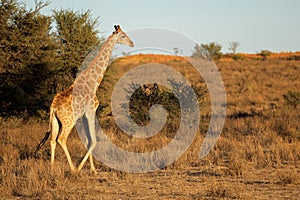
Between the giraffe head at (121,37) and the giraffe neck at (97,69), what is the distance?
0.08 meters

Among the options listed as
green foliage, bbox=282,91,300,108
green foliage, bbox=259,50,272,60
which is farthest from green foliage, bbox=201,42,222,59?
green foliage, bbox=282,91,300,108

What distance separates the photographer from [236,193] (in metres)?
6.16

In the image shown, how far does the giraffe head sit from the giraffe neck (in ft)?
0.27

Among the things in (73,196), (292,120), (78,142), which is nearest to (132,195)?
(73,196)

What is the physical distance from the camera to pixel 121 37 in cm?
968

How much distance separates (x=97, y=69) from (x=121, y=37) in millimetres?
930

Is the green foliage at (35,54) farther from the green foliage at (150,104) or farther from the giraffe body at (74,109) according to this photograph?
the giraffe body at (74,109)

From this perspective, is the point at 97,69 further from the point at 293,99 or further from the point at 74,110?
the point at 293,99

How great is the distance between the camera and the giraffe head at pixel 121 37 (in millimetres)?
9619

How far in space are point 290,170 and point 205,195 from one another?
247cm

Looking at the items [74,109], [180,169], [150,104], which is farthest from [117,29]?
[150,104]

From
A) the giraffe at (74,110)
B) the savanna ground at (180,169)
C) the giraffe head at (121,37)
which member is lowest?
the savanna ground at (180,169)

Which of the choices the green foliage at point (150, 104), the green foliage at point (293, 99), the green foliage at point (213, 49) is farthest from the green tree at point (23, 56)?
the green foliage at point (213, 49)

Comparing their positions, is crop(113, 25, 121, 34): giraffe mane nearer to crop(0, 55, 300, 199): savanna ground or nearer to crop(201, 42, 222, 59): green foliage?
crop(0, 55, 300, 199): savanna ground
